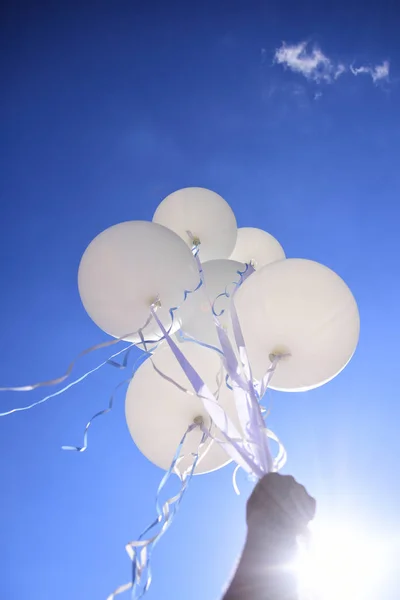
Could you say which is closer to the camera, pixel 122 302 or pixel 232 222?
pixel 122 302

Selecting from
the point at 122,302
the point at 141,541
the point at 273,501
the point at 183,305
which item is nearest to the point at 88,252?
Answer: the point at 122,302

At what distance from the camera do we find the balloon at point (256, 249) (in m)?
3.25

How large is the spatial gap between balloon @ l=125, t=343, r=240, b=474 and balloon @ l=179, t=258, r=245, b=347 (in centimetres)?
26

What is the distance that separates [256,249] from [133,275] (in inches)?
52.7

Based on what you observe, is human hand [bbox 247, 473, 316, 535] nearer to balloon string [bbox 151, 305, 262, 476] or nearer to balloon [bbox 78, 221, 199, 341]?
balloon string [bbox 151, 305, 262, 476]

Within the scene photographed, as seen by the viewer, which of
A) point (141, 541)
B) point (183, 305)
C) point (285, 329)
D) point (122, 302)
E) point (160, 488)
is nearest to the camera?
point (141, 541)

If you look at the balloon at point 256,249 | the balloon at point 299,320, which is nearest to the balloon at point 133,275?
the balloon at point 299,320

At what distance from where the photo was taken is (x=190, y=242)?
10.1ft

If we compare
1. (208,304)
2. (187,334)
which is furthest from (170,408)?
(208,304)

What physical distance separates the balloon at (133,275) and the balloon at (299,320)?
34 cm

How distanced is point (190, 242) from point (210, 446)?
53.6 inches

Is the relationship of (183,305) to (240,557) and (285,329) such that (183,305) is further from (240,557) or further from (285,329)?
(240,557)

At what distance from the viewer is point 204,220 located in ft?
10.1

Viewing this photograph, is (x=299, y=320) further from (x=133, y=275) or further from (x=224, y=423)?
(x=133, y=275)
